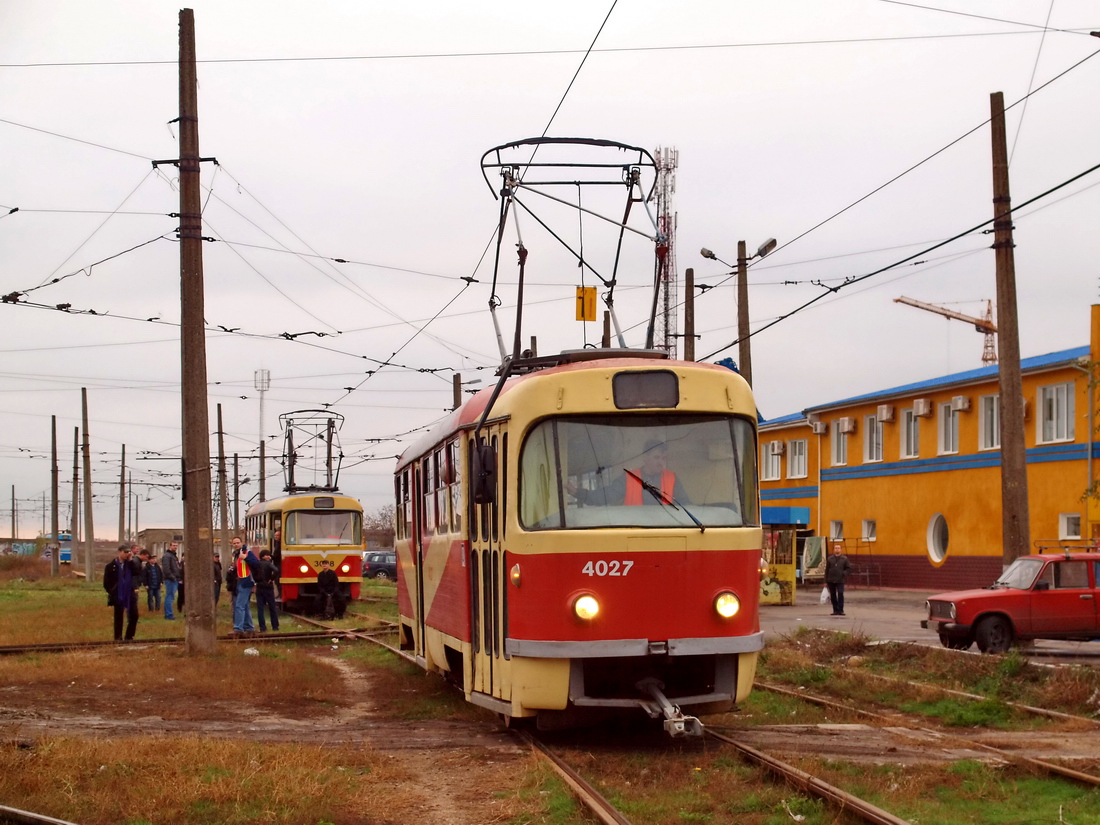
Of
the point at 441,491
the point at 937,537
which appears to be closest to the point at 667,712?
the point at 441,491

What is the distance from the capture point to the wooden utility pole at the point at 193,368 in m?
18.2

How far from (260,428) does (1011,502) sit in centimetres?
5073

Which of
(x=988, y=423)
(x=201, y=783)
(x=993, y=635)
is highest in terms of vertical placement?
(x=988, y=423)

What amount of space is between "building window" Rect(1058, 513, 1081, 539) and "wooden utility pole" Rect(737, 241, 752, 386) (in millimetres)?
12282

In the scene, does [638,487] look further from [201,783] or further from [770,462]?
[770,462]

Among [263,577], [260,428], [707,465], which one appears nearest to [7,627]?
[263,577]

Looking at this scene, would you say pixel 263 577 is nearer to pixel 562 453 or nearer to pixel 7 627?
pixel 7 627

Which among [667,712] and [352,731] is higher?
[667,712]

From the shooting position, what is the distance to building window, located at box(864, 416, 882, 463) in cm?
4369

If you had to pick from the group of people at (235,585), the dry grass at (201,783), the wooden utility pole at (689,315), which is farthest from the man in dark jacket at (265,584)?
the dry grass at (201,783)

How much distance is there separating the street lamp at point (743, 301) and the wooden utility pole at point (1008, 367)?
6379 millimetres

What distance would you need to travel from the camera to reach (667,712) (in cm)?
949

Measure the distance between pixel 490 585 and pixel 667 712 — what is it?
1921mm

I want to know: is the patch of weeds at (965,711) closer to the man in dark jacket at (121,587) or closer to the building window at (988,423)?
the man in dark jacket at (121,587)
